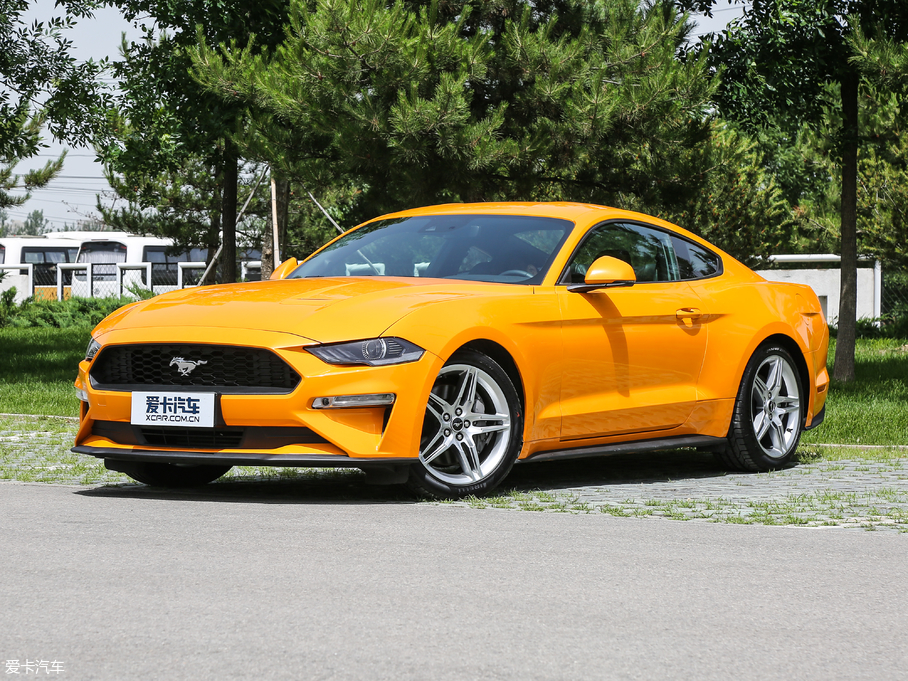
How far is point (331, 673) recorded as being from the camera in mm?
3576

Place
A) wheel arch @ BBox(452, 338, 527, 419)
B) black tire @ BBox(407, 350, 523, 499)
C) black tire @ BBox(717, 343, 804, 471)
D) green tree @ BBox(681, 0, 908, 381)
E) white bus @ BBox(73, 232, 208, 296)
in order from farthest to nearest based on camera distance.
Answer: white bus @ BBox(73, 232, 208, 296) → green tree @ BBox(681, 0, 908, 381) → black tire @ BBox(717, 343, 804, 471) → wheel arch @ BBox(452, 338, 527, 419) → black tire @ BBox(407, 350, 523, 499)

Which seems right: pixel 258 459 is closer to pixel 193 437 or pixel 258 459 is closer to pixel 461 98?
pixel 193 437

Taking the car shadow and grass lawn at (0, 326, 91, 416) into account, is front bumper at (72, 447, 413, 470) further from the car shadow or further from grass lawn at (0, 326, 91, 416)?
grass lawn at (0, 326, 91, 416)

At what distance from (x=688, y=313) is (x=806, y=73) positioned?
852 cm

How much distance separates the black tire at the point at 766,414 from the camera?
8.40 metres

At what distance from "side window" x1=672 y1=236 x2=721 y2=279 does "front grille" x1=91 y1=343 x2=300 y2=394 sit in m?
2.99

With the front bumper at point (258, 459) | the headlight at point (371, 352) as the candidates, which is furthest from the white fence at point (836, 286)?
the front bumper at point (258, 459)

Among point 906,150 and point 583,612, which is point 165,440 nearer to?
point 583,612

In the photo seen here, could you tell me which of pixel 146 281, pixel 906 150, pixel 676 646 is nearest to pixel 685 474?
pixel 676 646

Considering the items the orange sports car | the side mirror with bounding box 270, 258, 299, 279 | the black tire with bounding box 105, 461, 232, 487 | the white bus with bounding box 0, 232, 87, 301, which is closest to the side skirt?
the orange sports car

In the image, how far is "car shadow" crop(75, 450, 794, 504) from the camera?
7070 mm

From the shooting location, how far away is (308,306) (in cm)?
671

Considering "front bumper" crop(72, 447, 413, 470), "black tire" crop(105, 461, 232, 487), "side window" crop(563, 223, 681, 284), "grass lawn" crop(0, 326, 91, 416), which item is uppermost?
"side window" crop(563, 223, 681, 284)

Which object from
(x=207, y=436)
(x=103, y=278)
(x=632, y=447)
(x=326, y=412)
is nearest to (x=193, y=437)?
(x=207, y=436)
